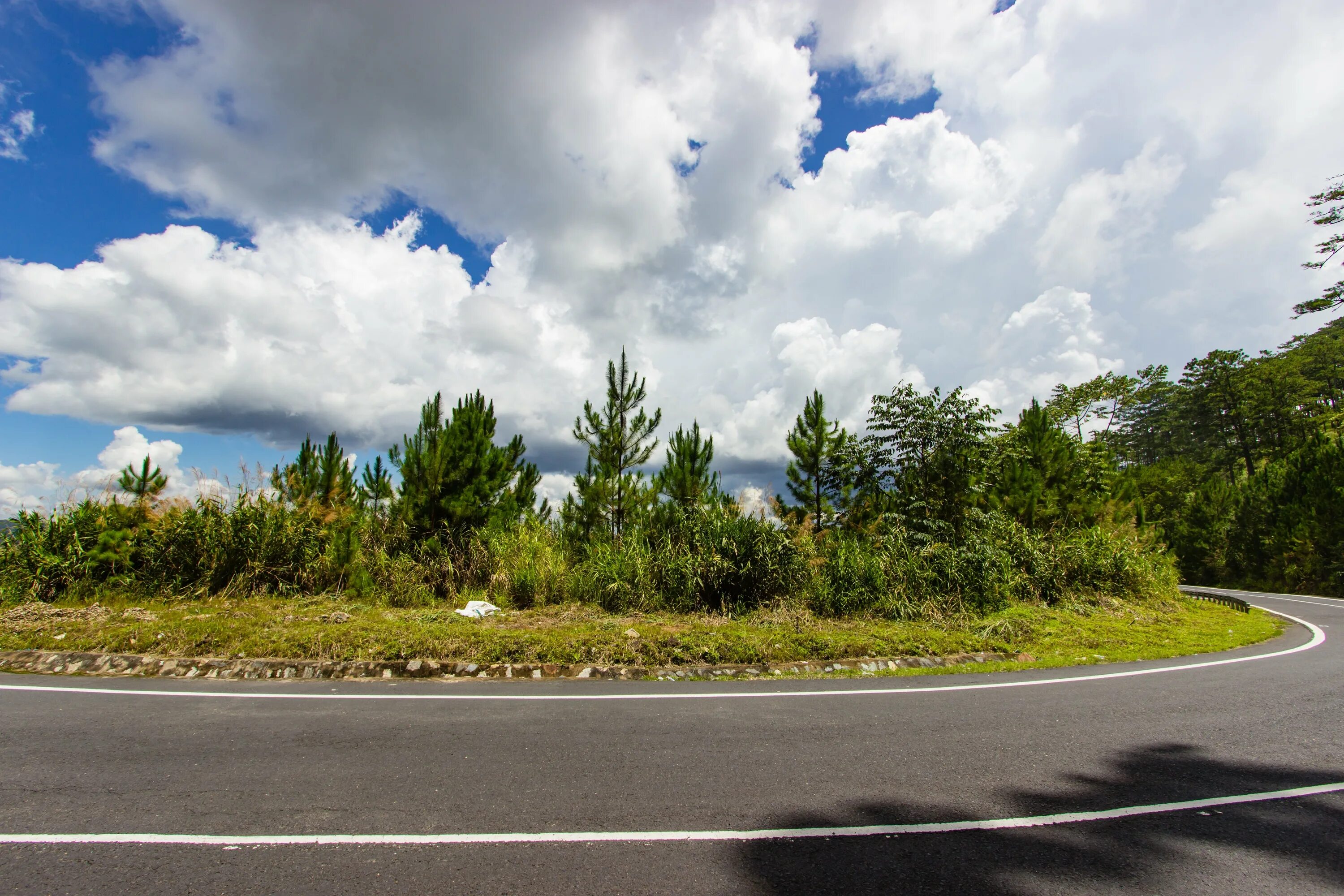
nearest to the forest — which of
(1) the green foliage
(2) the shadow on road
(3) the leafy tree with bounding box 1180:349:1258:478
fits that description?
(1) the green foliage

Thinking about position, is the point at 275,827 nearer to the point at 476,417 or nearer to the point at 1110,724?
the point at 1110,724

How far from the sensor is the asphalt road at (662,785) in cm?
298

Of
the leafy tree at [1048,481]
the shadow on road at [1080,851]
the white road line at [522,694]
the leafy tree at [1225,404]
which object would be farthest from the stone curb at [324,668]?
the leafy tree at [1225,404]

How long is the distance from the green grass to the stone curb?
16 cm

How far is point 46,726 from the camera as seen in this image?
16.9 feet

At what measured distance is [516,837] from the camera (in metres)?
3.33

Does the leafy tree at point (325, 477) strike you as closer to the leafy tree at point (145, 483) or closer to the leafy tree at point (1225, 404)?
the leafy tree at point (145, 483)

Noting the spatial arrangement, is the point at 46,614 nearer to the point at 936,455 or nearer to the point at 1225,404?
the point at 936,455

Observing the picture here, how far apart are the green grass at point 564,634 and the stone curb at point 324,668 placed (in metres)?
0.16

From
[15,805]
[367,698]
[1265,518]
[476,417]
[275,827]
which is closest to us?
[275,827]

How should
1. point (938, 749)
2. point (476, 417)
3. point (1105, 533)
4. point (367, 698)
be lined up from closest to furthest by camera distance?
point (938, 749)
point (367, 698)
point (476, 417)
point (1105, 533)

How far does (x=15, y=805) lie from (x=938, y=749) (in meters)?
6.21

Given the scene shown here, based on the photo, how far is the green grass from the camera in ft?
26.2

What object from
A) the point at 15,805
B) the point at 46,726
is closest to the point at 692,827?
the point at 15,805
